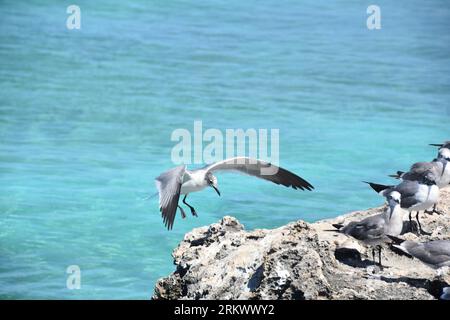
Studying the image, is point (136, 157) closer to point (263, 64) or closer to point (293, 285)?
point (263, 64)

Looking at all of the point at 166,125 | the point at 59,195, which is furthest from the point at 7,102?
the point at 59,195

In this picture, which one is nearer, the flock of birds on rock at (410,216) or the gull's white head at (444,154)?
the flock of birds on rock at (410,216)

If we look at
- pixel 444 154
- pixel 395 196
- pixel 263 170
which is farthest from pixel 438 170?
pixel 263 170

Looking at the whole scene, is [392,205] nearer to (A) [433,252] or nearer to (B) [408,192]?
(B) [408,192]

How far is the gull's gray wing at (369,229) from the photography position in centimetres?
635

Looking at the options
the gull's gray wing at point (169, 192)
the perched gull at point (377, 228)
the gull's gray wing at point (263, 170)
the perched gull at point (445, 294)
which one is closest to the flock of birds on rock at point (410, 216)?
the perched gull at point (377, 228)

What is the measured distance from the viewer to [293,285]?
18.1 feet

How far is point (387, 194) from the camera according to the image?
704 cm

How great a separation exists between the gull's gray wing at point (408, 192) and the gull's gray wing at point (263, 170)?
2.78 ft

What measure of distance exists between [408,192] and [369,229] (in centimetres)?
95

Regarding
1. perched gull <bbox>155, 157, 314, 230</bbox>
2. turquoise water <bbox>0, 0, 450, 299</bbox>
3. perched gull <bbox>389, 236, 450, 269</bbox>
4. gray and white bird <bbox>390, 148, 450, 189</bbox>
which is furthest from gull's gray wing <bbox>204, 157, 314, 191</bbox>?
turquoise water <bbox>0, 0, 450, 299</bbox>

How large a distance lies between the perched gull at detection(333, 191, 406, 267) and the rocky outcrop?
65 mm

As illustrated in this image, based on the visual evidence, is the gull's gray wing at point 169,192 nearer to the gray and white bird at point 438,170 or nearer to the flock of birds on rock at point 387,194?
the flock of birds on rock at point 387,194

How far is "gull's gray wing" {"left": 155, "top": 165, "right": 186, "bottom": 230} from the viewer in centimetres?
719
